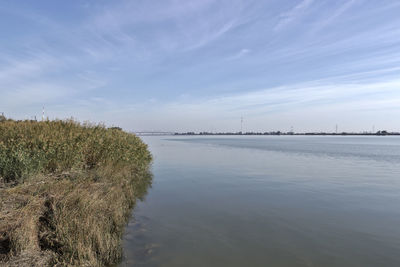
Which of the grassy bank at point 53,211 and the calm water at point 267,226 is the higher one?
the grassy bank at point 53,211

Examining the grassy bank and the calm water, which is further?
the calm water

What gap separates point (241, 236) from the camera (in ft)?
23.8

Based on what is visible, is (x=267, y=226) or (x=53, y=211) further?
(x=267, y=226)

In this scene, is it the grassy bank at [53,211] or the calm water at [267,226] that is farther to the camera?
the calm water at [267,226]

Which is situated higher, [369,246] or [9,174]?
[9,174]

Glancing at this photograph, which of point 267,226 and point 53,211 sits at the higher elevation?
point 53,211

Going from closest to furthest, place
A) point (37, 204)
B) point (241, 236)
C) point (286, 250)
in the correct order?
point (37, 204)
point (286, 250)
point (241, 236)

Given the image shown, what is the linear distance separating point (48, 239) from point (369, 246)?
8920 millimetres

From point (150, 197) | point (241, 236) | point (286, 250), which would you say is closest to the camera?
point (286, 250)

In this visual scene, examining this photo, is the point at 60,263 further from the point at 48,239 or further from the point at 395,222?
the point at 395,222

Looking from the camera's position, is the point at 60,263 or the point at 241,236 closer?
the point at 60,263

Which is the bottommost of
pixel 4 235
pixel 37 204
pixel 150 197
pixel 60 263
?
pixel 150 197

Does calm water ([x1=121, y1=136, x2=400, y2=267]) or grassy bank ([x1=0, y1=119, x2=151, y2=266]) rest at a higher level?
grassy bank ([x1=0, y1=119, x2=151, y2=266])

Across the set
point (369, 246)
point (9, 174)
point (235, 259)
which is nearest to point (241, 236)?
point (235, 259)
